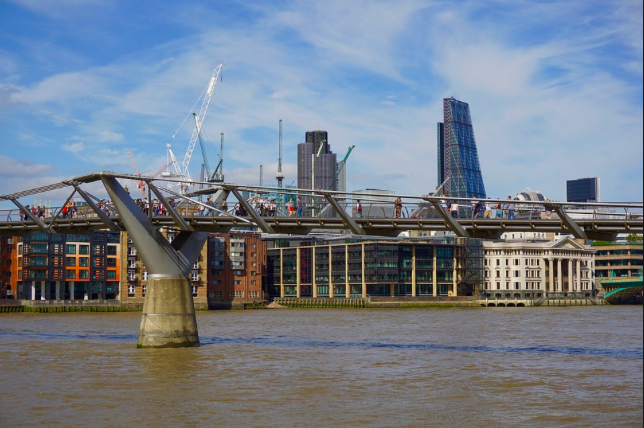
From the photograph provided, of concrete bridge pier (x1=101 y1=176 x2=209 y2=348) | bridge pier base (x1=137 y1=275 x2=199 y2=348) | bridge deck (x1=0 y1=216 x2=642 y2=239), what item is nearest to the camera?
bridge deck (x1=0 y1=216 x2=642 y2=239)

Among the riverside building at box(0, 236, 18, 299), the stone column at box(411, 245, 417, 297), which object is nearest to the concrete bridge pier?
the riverside building at box(0, 236, 18, 299)

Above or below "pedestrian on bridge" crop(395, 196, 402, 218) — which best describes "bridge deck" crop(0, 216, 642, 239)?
below

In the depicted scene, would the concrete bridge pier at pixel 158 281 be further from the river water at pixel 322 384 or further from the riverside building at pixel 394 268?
the riverside building at pixel 394 268

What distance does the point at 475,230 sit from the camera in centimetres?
4666

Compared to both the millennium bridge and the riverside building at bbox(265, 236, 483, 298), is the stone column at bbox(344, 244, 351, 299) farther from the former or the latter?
the millennium bridge

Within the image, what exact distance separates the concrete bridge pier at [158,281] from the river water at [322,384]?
1269 millimetres

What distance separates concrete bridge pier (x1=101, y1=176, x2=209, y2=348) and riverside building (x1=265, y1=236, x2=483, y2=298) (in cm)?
13072

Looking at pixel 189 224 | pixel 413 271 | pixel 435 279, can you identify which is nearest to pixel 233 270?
pixel 413 271

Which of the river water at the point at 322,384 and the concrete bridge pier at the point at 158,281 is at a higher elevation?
the concrete bridge pier at the point at 158,281

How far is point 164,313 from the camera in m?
52.9

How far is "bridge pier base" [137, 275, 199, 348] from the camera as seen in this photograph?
173ft

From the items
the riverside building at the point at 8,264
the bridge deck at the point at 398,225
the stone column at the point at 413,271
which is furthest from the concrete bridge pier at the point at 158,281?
the stone column at the point at 413,271

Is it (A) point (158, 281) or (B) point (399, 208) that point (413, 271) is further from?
(B) point (399, 208)

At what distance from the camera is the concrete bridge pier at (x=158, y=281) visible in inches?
2064
